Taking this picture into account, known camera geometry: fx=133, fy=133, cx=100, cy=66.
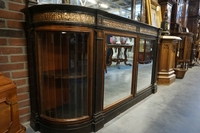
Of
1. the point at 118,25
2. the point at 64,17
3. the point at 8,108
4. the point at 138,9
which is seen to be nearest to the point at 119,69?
the point at 138,9

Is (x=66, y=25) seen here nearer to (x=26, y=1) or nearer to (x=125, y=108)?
(x=26, y=1)

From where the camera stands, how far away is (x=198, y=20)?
6.26 meters

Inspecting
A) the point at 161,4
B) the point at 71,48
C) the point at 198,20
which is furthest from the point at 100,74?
the point at 198,20

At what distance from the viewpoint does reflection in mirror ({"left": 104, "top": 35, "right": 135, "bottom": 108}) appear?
2.03 m

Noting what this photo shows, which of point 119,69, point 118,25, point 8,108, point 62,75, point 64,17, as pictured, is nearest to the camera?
point 8,108

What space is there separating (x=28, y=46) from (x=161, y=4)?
3.58m

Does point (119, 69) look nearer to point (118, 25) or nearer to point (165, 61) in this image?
point (165, 61)

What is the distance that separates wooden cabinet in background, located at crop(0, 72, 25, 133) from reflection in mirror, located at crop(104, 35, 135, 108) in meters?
1.23

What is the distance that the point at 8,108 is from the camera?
91cm

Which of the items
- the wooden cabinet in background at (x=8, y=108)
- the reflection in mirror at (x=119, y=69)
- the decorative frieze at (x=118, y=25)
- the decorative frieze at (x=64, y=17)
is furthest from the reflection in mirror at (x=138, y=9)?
the wooden cabinet in background at (x=8, y=108)

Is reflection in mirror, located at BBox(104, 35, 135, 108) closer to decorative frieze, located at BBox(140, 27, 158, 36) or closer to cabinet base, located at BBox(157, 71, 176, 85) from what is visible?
decorative frieze, located at BBox(140, 27, 158, 36)

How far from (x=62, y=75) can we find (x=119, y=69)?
1.91 meters

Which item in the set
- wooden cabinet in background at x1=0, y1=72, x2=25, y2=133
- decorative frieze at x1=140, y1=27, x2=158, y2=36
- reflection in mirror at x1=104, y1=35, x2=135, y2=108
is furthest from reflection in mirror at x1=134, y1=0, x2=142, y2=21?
wooden cabinet in background at x1=0, y1=72, x2=25, y2=133

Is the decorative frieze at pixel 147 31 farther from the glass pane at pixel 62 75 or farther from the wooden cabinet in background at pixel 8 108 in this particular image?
the wooden cabinet in background at pixel 8 108
